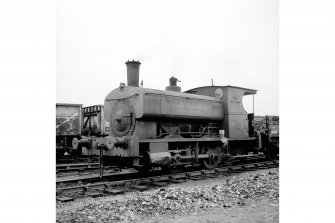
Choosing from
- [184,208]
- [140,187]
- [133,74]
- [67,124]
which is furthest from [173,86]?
[67,124]

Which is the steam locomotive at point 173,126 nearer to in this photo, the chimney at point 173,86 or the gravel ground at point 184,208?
the chimney at point 173,86

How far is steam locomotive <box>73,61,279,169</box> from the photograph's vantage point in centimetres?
808

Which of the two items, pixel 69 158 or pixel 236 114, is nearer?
pixel 236 114

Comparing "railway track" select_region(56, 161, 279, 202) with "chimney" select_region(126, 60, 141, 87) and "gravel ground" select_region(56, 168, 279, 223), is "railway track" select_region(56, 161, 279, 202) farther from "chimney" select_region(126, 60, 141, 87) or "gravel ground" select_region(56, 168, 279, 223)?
"chimney" select_region(126, 60, 141, 87)

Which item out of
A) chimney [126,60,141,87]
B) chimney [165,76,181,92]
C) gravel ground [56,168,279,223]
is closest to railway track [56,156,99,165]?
chimney [165,76,181,92]

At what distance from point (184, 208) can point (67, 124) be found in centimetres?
995

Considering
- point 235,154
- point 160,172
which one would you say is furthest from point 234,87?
point 160,172

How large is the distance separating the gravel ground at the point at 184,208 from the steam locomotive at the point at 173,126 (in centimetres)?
184

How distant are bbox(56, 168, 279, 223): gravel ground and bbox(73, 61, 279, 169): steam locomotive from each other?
1836 mm

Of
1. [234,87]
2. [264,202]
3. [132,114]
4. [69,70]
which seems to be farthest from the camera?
[234,87]

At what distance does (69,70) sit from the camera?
4711 mm
